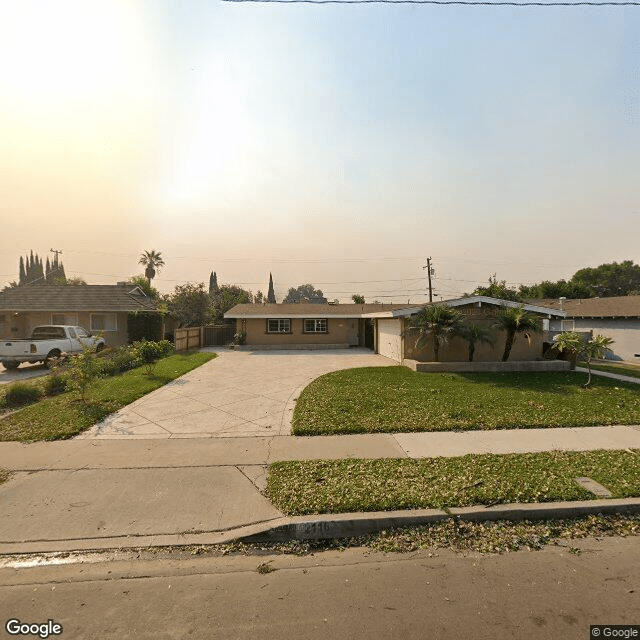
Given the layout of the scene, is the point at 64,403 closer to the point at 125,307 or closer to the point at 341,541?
the point at 341,541

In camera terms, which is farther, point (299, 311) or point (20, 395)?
point (299, 311)

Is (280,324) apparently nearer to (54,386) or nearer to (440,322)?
(440,322)

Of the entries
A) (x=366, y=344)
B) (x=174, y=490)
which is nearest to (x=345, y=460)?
(x=174, y=490)

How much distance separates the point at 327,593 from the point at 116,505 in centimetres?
300

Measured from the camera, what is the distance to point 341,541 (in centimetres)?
395

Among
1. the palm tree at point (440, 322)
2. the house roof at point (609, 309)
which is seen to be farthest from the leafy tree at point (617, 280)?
the palm tree at point (440, 322)

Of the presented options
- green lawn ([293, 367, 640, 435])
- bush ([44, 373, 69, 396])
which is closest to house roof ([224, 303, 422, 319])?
green lawn ([293, 367, 640, 435])

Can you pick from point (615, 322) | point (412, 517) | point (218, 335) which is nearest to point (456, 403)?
point (412, 517)

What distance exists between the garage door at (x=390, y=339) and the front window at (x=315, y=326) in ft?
17.7

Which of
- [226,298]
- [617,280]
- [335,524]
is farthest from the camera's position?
[617,280]

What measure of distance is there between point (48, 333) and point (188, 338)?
8.17 m

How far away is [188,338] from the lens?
24.0m

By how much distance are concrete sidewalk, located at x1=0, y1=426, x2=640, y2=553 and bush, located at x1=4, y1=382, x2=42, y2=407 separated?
153 inches

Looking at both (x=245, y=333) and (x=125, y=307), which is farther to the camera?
(x=245, y=333)
